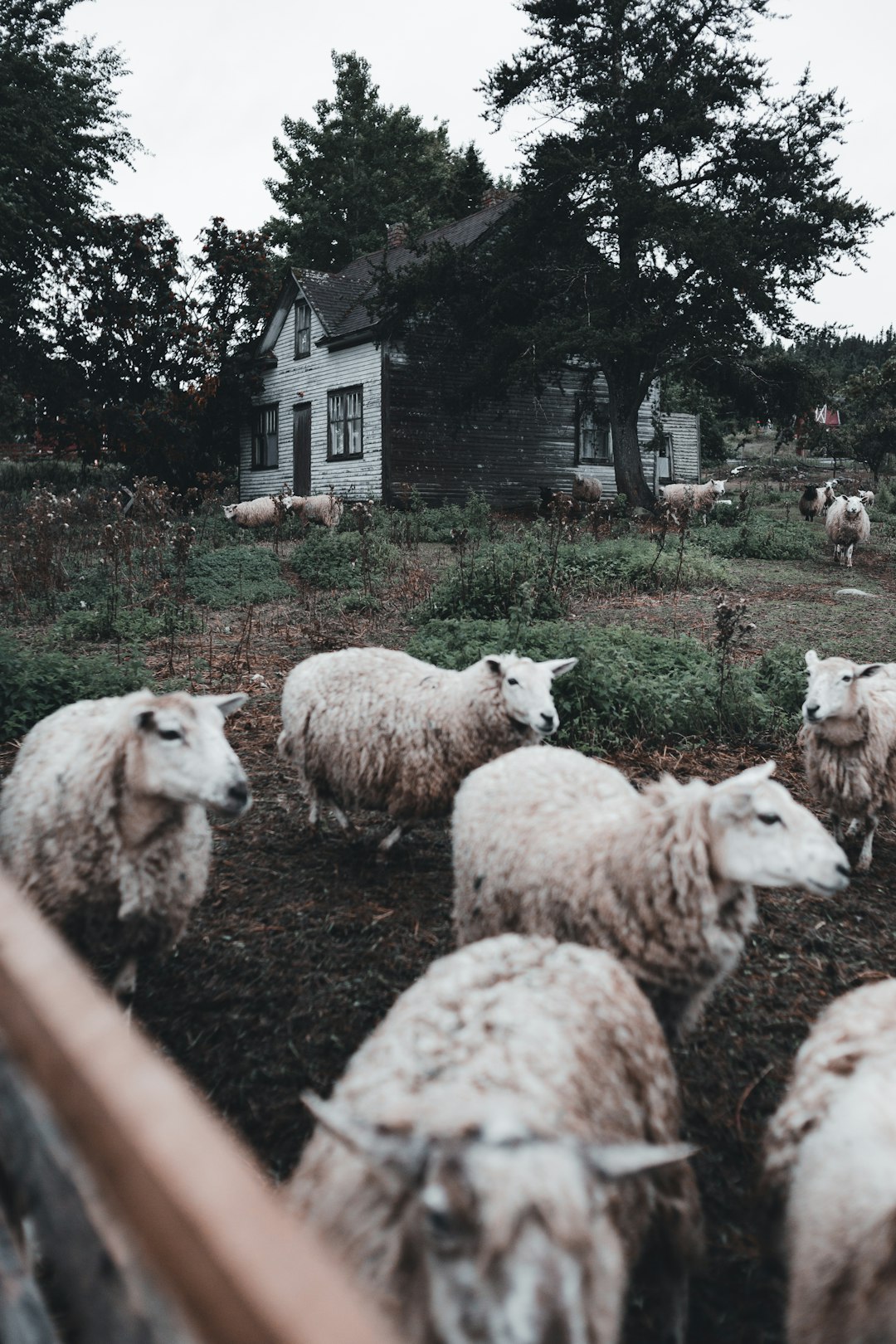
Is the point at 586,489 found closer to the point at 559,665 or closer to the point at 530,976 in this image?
the point at 559,665

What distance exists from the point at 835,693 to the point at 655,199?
16130 millimetres

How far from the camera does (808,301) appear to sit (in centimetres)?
1794

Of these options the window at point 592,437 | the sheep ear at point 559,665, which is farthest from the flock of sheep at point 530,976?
the window at point 592,437

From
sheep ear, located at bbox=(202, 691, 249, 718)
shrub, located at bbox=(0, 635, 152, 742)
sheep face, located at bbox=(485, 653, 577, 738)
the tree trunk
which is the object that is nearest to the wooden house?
the tree trunk

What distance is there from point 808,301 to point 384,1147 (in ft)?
68.8

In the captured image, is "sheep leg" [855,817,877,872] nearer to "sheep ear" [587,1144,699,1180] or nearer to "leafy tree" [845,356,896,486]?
"sheep ear" [587,1144,699,1180]

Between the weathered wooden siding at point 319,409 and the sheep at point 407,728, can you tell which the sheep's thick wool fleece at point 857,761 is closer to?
the sheep at point 407,728

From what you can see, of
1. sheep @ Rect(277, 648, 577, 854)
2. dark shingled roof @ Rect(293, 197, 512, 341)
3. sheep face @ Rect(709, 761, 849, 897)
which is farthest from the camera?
dark shingled roof @ Rect(293, 197, 512, 341)

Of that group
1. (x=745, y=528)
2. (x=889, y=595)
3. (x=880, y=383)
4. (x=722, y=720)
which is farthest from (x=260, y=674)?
(x=880, y=383)

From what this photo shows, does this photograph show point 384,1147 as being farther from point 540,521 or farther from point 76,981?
point 540,521

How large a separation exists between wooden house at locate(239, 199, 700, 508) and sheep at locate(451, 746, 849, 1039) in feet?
59.5

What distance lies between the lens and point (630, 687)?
614 centimetres

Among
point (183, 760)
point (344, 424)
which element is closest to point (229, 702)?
point (183, 760)

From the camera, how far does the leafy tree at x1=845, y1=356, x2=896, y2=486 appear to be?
23734 millimetres
